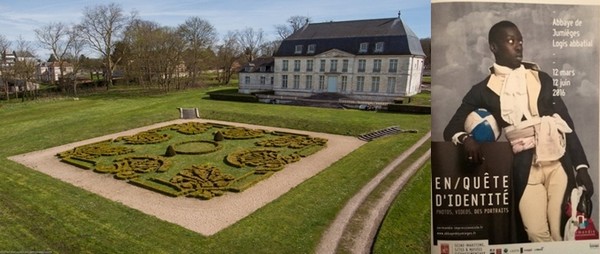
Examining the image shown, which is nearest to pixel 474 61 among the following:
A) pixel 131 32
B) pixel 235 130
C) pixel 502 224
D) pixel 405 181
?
pixel 502 224

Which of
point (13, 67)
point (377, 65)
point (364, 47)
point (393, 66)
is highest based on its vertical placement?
point (364, 47)

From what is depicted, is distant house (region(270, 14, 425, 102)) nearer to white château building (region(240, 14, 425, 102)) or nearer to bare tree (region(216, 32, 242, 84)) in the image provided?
white château building (region(240, 14, 425, 102))

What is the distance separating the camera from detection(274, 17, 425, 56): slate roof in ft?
139

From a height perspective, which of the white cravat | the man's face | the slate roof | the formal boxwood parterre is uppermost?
the slate roof

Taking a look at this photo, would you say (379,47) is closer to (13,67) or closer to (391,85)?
(391,85)

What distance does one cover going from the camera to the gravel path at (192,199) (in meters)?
13.7

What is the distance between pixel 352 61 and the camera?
44.9 m

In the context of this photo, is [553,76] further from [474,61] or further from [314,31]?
[314,31]

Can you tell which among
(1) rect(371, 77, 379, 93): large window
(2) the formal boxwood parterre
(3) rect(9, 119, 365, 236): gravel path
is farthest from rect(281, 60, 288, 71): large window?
(3) rect(9, 119, 365, 236): gravel path

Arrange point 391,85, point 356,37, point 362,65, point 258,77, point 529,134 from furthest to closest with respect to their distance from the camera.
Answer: point 258,77 → point 356,37 → point 362,65 → point 391,85 → point 529,134

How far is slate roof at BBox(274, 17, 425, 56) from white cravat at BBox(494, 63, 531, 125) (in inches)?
1580

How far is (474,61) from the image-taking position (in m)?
3.00

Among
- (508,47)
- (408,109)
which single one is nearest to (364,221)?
(508,47)

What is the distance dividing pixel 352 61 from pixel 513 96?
1684 inches
